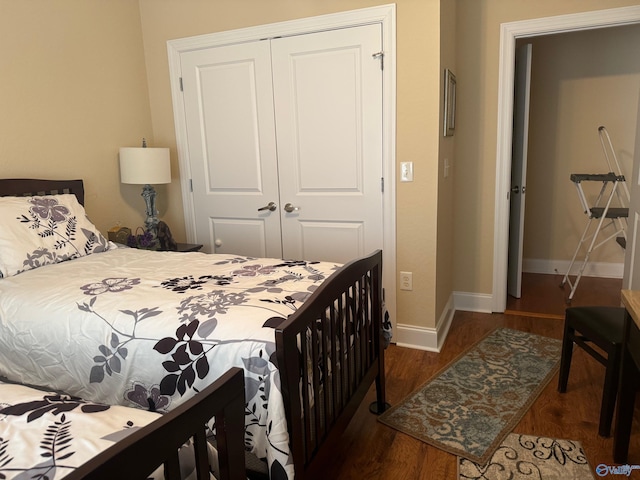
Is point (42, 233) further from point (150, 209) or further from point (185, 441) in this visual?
point (185, 441)

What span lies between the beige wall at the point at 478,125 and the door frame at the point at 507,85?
1.5 inches

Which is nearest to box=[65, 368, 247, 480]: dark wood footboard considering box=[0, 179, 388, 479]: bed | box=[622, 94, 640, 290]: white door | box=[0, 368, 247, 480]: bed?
box=[0, 368, 247, 480]: bed

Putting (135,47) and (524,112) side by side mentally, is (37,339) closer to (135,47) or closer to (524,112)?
(135,47)

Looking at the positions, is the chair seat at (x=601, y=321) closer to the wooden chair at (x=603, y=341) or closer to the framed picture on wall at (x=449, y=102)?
the wooden chair at (x=603, y=341)

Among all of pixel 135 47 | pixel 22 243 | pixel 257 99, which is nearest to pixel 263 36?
pixel 257 99

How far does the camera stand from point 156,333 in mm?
1564

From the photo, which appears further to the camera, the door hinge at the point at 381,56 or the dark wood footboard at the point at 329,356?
the door hinge at the point at 381,56

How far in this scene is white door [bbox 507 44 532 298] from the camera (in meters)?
3.49

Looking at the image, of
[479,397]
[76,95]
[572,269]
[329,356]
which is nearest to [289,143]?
[76,95]

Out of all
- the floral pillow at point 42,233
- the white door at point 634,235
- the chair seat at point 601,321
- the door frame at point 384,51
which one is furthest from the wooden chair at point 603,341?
the floral pillow at point 42,233

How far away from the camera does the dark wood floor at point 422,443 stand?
1.90 metres

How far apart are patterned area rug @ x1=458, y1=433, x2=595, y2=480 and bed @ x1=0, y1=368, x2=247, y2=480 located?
121cm

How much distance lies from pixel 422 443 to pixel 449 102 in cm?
208

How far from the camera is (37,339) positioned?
1760mm
